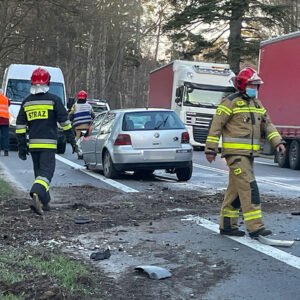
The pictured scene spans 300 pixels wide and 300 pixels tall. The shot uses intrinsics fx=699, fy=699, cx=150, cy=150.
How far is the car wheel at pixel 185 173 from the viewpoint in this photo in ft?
46.6

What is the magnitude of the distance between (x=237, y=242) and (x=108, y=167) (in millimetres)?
7079

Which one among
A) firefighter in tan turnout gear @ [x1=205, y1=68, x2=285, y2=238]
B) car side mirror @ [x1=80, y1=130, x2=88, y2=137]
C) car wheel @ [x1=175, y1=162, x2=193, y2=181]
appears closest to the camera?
firefighter in tan turnout gear @ [x1=205, y1=68, x2=285, y2=238]

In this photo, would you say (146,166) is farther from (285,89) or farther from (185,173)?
(285,89)

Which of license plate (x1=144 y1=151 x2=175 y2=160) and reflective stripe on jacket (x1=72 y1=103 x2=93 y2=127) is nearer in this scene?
license plate (x1=144 y1=151 x2=175 y2=160)

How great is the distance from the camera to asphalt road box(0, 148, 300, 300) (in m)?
5.68

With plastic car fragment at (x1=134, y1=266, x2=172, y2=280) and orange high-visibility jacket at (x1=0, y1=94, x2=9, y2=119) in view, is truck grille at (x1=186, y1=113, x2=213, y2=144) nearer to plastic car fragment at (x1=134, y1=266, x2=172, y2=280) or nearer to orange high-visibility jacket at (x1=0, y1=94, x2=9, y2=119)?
orange high-visibility jacket at (x1=0, y1=94, x2=9, y2=119)

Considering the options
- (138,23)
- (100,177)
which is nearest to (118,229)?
(100,177)

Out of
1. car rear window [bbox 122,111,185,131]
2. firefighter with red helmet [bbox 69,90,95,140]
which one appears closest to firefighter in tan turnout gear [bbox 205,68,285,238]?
car rear window [bbox 122,111,185,131]

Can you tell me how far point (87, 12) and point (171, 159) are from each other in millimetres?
27525

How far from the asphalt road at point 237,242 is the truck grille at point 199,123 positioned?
12.0 meters

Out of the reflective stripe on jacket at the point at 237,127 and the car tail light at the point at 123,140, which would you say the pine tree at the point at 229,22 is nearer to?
the car tail light at the point at 123,140

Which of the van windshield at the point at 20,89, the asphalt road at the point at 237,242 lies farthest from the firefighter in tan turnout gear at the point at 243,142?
the van windshield at the point at 20,89

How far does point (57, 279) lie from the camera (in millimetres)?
5551

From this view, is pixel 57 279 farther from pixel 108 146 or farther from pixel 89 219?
pixel 108 146
